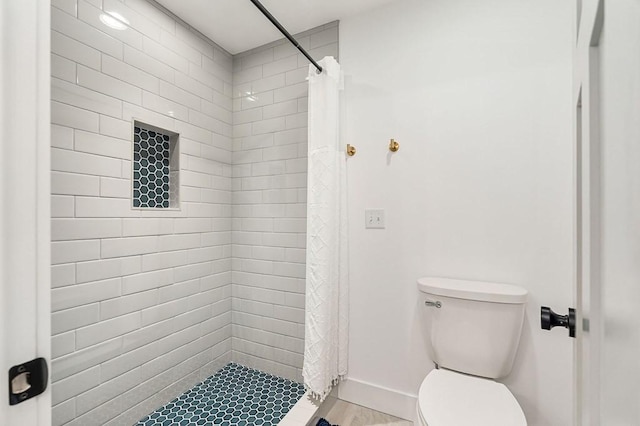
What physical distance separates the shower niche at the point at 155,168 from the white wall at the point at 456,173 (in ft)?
3.60

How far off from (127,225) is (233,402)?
1.19 m

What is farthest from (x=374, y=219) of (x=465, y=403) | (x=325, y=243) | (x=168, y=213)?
(x=168, y=213)

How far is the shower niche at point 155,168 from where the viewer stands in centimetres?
162

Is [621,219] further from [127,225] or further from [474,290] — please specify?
[127,225]

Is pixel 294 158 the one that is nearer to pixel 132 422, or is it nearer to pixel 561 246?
pixel 561 246

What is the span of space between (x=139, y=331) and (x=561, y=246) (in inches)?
85.1

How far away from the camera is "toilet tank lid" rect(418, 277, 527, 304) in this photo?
4.13 ft

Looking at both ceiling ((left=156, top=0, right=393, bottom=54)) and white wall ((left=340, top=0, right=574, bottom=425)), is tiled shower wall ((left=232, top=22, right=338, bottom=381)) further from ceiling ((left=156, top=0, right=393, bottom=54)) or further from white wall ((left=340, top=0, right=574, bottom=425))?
white wall ((left=340, top=0, right=574, bottom=425))

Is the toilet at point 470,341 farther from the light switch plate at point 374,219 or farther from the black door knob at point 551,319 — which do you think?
the black door knob at point 551,319

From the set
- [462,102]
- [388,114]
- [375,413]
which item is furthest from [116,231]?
[462,102]

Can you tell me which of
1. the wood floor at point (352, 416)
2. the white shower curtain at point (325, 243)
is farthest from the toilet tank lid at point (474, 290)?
the wood floor at point (352, 416)

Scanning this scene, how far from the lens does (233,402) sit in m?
1.72

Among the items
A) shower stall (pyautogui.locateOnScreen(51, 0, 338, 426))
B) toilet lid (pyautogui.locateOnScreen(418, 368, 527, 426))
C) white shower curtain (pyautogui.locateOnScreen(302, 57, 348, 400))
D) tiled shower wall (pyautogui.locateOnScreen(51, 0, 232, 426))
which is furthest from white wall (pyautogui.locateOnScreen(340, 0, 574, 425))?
tiled shower wall (pyautogui.locateOnScreen(51, 0, 232, 426))

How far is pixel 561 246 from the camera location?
4.33 ft
